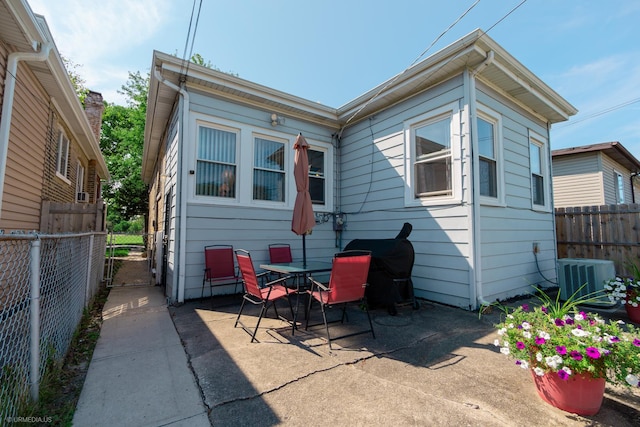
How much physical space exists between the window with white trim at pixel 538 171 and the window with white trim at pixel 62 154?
32.9 ft

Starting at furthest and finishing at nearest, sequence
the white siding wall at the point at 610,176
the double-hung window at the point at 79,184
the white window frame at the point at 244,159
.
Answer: the white siding wall at the point at 610,176 → the double-hung window at the point at 79,184 → the white window frame at the point at 244,159

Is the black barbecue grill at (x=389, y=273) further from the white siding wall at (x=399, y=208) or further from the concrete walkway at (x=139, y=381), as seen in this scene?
the concrete walkway at (x=139, y=381)

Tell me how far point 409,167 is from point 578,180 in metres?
9.29

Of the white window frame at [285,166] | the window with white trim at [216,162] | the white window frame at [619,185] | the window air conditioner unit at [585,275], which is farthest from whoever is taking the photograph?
the white window frame at [619,185]

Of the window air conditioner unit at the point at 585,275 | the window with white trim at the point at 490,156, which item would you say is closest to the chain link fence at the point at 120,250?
the window with white trim at the point at 490,156

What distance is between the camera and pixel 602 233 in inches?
234

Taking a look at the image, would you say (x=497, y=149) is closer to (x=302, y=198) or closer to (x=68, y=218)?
(x=302, y=198)

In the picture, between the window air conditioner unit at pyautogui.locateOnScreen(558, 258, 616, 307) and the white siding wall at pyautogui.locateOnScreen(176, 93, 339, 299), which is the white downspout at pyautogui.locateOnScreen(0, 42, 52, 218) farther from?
the window air conditioner unit at pyautogui.locateOnScreen(558, 258, 616, 307)

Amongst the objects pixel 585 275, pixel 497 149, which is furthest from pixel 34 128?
pixel 585 275

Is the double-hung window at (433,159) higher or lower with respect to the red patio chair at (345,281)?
higher

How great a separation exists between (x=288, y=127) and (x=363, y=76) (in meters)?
3.55

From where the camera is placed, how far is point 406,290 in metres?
4.32

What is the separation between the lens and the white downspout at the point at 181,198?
455cm

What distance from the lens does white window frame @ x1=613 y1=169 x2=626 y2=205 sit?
427 inches
